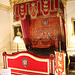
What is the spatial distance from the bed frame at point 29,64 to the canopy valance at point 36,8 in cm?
124

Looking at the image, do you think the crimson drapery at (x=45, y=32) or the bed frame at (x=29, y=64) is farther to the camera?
the crimson drapery at (x=45, y=32)

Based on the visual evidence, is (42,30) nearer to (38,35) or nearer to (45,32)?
(45,32)

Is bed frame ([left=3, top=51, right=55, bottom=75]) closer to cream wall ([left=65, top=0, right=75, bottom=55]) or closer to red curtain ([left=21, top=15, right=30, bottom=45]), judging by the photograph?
red curtain ([left=21, top=15, right=30, bottom=45])

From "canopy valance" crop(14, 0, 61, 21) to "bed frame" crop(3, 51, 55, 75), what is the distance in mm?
1242

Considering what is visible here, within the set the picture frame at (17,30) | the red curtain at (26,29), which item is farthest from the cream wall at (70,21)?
the picture frame at (17,30)

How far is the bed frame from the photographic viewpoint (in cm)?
263

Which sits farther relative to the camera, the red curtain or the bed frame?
the red curtain

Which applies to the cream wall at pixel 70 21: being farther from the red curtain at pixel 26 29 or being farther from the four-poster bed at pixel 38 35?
the red curtain at pixel 26 29

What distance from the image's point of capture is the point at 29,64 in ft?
9.28

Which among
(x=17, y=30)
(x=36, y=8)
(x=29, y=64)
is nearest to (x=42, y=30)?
(x=17, y=30)

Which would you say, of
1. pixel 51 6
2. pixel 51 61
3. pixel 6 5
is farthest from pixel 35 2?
pixel 6 5

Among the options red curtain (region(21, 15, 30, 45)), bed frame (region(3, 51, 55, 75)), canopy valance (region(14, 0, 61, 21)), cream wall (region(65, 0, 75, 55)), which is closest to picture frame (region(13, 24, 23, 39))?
Result: red curtain (region(21, 15, 30, 45))

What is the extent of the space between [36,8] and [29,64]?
5.20ft

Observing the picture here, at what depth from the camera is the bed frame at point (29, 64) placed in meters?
2.63
